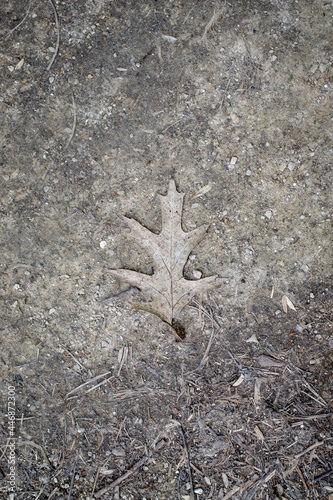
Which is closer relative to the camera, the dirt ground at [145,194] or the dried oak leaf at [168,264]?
the dried oak leaf at [168,264]

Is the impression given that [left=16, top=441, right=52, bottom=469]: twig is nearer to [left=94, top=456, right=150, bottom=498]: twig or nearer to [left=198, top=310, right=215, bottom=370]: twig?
[left=94, top=456, right=150, bottom=498]: twig

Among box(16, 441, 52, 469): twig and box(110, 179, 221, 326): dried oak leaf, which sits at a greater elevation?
box(110, 179, 221, 326): dried oak leaf

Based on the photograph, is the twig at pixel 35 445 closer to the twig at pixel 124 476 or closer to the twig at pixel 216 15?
the twig at pixel 124 476

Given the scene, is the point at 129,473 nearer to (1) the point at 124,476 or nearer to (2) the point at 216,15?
(1) the point at 124,476

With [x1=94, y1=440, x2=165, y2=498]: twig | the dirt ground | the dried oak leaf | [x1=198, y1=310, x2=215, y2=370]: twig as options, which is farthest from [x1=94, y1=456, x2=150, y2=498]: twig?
the dried oak leaf

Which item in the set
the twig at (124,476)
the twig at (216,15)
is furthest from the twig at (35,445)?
the twig at (216,15)

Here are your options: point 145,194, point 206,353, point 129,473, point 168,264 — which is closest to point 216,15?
point 145,194

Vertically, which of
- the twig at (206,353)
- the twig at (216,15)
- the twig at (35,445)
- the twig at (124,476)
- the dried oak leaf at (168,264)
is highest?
the twig at (216,15)
